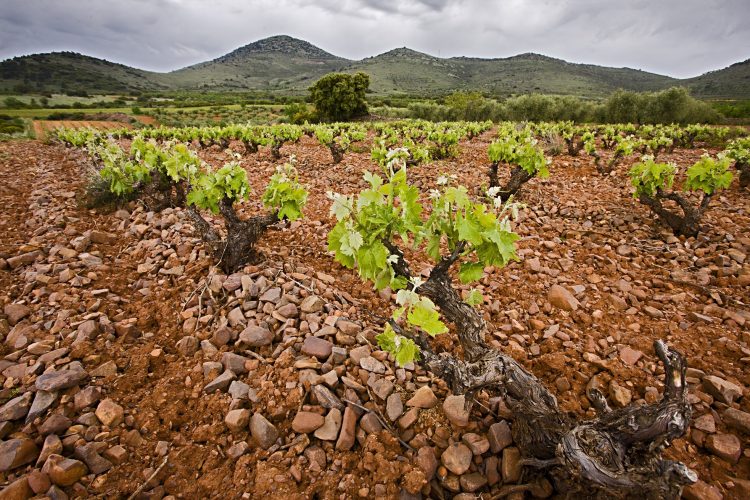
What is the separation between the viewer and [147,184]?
293 inches

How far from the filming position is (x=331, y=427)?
2846 millimetres

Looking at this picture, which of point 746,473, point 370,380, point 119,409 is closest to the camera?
point 746,473

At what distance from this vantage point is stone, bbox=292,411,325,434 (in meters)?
2.83

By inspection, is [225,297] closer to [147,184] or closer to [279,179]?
[279,179]

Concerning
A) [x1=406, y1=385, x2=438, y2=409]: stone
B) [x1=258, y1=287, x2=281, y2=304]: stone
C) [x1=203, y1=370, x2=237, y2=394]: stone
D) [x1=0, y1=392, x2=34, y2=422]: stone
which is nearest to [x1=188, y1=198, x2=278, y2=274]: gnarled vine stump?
[x1=258, y1=287, x2=281, y2=304]: stone

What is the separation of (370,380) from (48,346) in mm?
3458

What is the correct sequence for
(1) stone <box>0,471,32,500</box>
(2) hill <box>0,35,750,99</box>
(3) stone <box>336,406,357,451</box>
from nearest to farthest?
1. (1) stone <box>0,471,32,500</box>
2. (3) stone <box>336,406,357,451</box>
3. (2) hill <box>0,35,750,99</box>

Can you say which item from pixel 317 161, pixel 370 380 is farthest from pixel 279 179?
pixel 317 161

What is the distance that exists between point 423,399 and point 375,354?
711 mm

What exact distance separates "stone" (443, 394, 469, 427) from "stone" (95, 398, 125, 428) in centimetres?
286

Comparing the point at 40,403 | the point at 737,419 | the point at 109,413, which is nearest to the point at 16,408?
the point at 40,403

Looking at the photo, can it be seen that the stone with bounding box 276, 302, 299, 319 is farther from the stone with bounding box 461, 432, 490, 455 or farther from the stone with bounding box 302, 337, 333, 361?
the stone with bounding box 461, 432, 490, 455

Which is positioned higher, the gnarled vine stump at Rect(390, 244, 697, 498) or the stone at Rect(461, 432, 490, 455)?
the gnarled vine stump at Rect(390, 244, 697, 498)

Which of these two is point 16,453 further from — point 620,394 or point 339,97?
point 339,97
